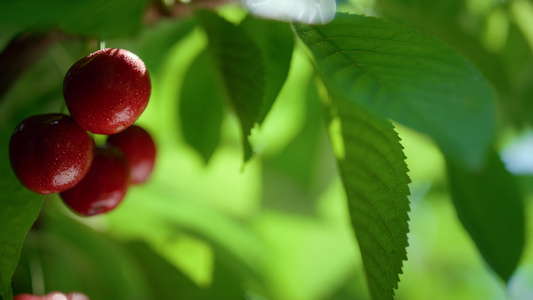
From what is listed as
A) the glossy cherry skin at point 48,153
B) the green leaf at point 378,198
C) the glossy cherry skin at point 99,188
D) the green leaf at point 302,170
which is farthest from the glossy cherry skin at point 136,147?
the green leaf at point 302,170

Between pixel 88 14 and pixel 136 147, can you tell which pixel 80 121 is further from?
pixel 136 147

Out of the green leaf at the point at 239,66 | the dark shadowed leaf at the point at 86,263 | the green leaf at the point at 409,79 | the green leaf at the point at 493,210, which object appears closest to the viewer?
the green leaf at the point at 409,79

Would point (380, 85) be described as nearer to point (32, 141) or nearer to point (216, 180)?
point (32, 141)

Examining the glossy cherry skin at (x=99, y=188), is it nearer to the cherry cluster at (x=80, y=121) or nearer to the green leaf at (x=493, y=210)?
the cherry cluster at (x=80, y=121)

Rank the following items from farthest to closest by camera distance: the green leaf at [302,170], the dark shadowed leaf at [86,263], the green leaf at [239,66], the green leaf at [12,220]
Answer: the green leaf at [302,170] → the dark shadowed leaf at [86,263] → the green leaf at [239,66] → the green leaf at [12,220]

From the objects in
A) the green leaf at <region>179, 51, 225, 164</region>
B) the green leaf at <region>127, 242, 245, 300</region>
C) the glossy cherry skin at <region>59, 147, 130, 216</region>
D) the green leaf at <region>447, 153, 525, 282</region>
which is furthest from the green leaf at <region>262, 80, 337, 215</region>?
the glossy cherry skin at <region>59, 147, 130, 216</region>

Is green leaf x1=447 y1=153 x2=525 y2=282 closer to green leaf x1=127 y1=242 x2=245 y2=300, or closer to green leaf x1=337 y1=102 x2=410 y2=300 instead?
green leaf x1=337 y1=102 x2=410 y2=300

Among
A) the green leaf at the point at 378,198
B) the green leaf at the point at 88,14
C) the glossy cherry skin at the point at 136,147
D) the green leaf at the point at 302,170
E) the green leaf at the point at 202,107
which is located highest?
the green leaf at the point at 88,14
